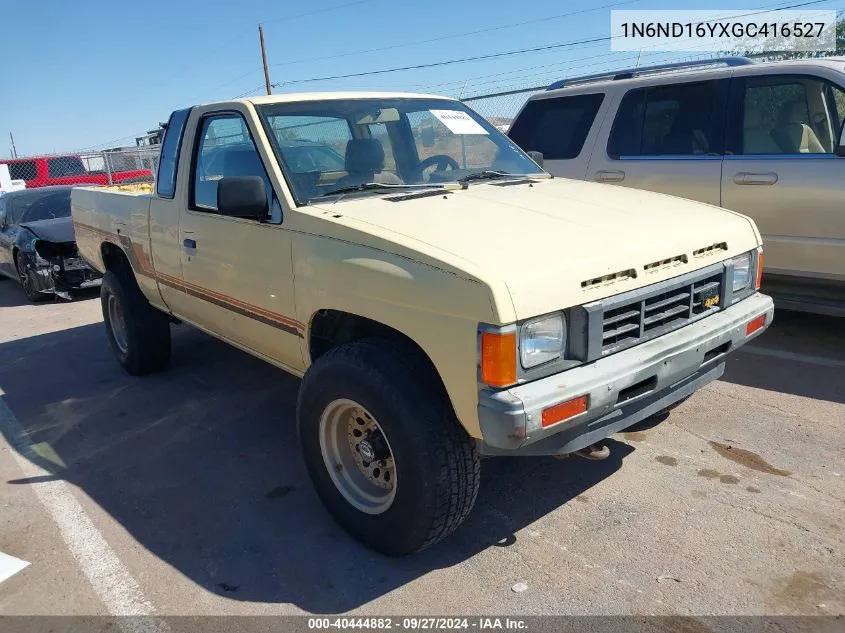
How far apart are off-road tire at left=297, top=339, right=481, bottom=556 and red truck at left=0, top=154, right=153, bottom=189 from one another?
50.4 feet

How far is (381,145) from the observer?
3.82 m

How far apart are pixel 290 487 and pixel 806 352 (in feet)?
12.8

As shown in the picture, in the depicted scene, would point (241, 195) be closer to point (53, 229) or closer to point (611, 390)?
point (611, 390)

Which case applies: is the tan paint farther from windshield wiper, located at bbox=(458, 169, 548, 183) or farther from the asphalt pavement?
the asphalt pavement

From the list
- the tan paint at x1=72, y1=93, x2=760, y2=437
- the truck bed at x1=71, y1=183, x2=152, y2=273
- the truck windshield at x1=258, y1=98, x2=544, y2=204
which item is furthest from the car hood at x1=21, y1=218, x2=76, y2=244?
the truck windshield at x1=258, y1=98, x2=544, y2=204

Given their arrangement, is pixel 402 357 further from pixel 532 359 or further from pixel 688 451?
pixel 688 451

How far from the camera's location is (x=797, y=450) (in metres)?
3.65

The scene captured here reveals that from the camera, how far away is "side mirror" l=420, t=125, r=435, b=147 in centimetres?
406

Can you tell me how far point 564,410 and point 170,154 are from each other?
3.43 metres

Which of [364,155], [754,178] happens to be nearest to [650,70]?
[754,178]

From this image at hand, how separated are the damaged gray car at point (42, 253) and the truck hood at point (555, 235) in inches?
271

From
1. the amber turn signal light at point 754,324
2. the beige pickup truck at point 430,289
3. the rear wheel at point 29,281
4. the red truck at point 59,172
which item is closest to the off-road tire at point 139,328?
the beige pickup truck at point 430,289

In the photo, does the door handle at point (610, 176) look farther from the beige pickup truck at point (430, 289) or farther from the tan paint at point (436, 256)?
the tan paint at point (436, 256)

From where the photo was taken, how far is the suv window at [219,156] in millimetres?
3702
